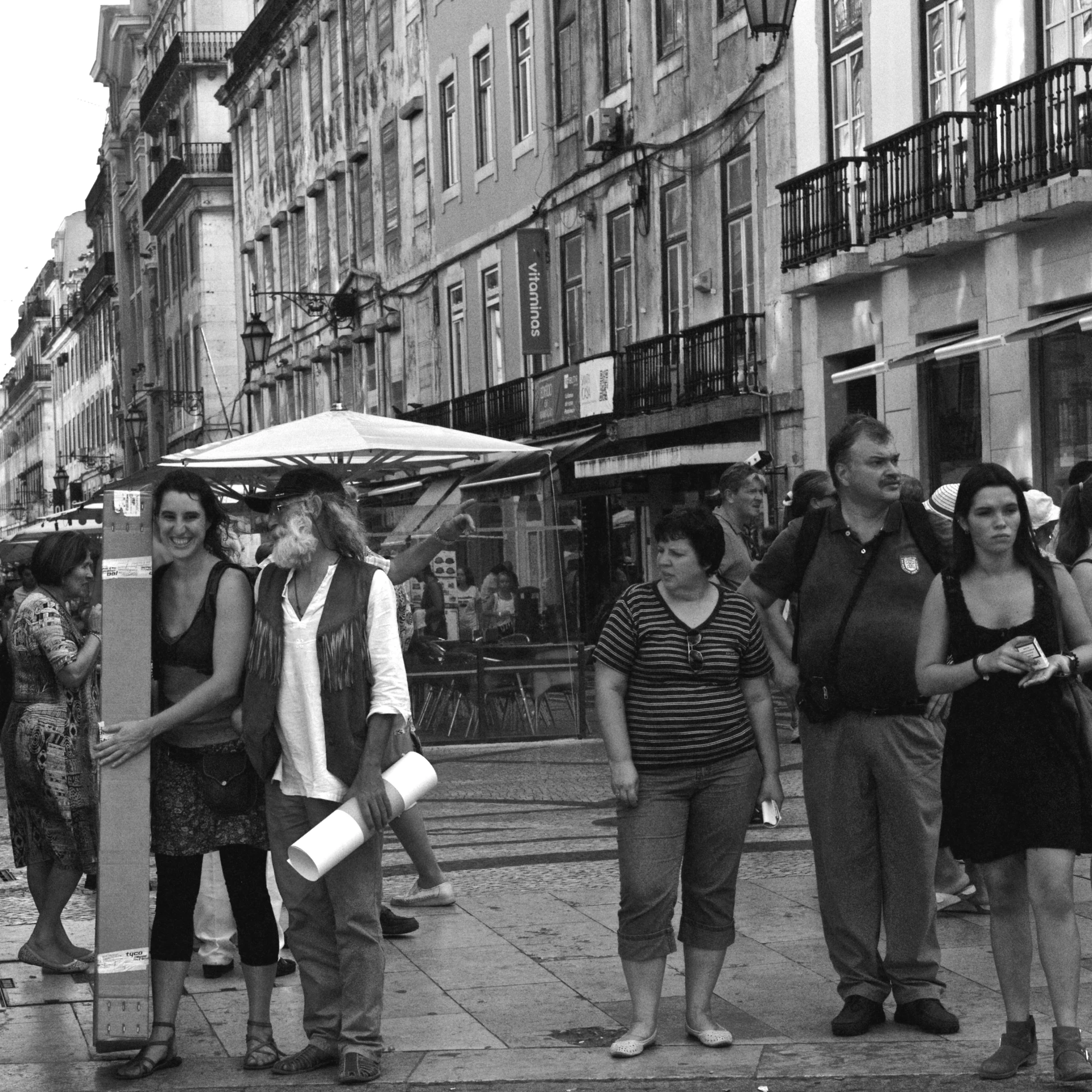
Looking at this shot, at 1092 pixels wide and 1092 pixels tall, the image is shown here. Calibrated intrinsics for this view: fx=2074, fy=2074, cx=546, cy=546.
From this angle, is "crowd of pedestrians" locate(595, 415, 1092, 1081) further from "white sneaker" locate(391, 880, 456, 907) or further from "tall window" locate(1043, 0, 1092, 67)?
"tall window" locate(1043, 0, 1092, 67)

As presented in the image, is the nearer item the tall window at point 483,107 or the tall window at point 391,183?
the tall window at point 483,107

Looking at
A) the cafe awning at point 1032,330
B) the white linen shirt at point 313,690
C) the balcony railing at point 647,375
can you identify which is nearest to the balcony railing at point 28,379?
the balcony railing at point 647,375

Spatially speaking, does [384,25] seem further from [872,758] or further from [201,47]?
[872,758]

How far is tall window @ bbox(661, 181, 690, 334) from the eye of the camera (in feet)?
84.8

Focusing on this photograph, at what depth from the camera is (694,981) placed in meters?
6.25

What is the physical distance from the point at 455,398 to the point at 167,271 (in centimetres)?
3153

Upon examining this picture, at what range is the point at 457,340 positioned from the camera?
35344mm

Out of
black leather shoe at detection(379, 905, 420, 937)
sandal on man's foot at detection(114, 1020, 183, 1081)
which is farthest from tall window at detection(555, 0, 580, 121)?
sandal on man's foot at detection(114, 1020, 183, 1081)

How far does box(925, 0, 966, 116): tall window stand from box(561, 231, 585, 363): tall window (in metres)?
9.87

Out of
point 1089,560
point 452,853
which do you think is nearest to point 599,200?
point 452,853

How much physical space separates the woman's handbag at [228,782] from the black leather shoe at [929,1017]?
2.08 m

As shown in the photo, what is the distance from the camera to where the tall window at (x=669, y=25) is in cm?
2541

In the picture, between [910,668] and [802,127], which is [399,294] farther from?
[910,668]

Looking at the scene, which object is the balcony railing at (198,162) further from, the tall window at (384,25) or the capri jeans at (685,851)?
the capri jeans at (685,851)
